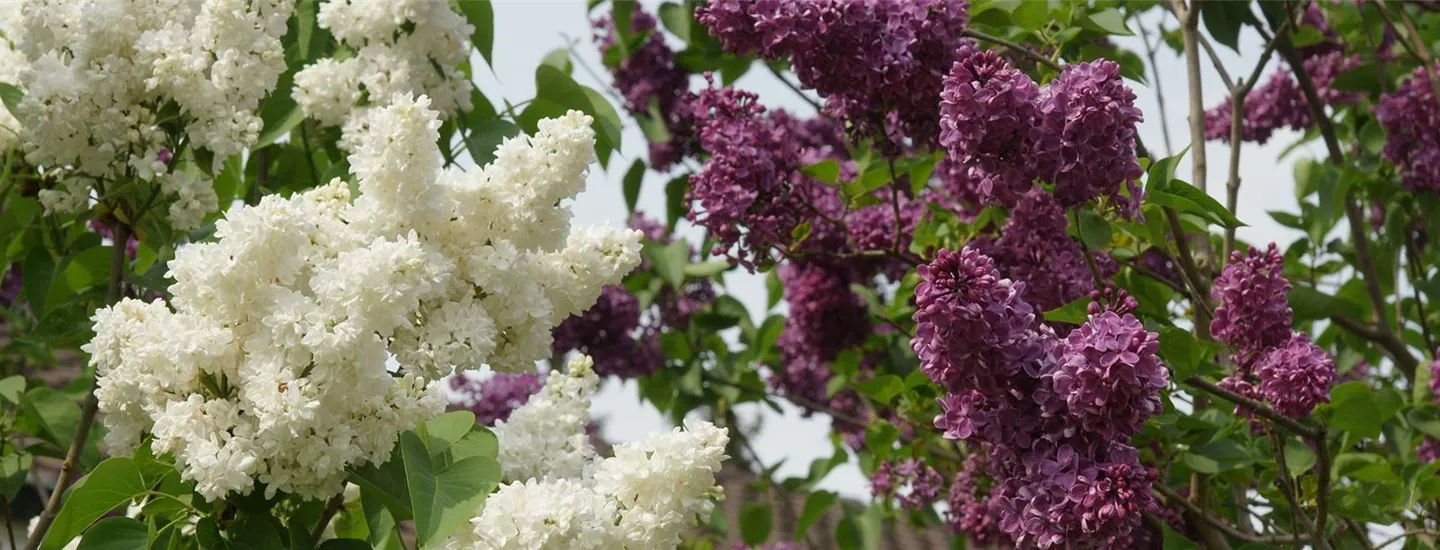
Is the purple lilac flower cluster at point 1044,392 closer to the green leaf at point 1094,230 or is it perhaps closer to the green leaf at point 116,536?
the green leaf at point 1094,230

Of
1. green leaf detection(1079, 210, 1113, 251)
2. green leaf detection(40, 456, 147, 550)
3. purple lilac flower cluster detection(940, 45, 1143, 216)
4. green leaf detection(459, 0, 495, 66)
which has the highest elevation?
green leaf detection(459, 0, 495, 66)

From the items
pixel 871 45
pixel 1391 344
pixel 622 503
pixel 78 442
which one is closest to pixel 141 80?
pixel 78 442

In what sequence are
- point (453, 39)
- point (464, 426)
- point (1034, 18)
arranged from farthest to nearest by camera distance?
1. point (1034, 18)
2. point (453, 39)
3. point (464, 426)

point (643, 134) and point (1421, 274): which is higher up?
point (643, 134)

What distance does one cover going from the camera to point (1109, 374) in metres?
1.69

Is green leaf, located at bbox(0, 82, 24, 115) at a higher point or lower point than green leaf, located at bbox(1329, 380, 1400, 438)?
higher

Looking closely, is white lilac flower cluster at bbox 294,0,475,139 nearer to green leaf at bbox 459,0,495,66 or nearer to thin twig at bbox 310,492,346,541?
green leaf at bbox 459,0,495,66

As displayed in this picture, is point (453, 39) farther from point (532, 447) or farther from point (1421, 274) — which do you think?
point (1421, 274)

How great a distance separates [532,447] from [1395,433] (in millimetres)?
2043

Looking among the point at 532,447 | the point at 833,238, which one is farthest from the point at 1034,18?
the point at 532,447

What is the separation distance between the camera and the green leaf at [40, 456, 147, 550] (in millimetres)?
1735

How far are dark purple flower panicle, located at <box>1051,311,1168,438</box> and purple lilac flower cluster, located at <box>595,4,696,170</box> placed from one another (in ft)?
7.36

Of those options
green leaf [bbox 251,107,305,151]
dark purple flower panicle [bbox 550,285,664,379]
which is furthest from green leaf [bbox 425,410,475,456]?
dark purple flower panicle [bbox 550,285,664,379]

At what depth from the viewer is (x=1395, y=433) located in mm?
3254
